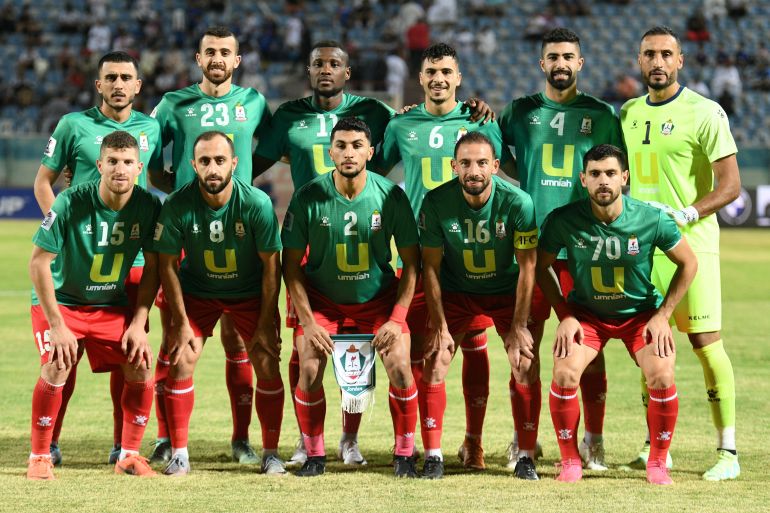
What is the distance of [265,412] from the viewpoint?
6281 millimetres

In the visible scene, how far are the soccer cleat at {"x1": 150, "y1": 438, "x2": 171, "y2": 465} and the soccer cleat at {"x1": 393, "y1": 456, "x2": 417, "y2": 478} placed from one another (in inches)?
53.0

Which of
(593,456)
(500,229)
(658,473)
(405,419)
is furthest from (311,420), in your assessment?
(658,473)

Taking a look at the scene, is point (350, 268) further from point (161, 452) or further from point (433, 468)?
point (161, 452)

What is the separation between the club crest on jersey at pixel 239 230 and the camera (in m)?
6.07

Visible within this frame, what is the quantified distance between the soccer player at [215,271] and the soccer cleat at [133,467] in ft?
0.38

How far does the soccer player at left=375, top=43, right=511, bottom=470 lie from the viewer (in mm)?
6539

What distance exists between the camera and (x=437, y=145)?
661 centimetres

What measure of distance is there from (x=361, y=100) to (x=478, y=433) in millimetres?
2150

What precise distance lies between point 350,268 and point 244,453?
128 centimetres

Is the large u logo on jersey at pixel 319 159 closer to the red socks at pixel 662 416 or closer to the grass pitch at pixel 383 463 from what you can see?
the grass pitch at pixel 383 463

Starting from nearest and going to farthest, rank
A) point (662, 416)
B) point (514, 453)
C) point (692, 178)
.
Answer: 1. point (662, 416)
2. point (692, 178)
3. point (514, 453)

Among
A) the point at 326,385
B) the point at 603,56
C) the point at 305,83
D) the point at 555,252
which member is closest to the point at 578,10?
the point at 603,56

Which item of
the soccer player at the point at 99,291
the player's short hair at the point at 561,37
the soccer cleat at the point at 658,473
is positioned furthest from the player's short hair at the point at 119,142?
the soccer cleat at the point at 658,473

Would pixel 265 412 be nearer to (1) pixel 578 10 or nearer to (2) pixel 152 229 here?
(2) pixel 152 229
